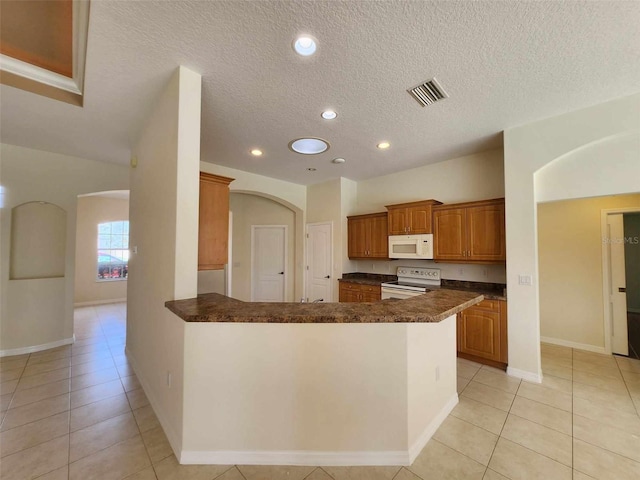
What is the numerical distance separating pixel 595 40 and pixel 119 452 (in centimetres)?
444

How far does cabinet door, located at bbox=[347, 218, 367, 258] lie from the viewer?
4816 millimetres

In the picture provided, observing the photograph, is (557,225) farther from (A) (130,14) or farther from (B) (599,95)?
(A) (130,14)

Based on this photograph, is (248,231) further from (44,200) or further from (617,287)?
(617,287)

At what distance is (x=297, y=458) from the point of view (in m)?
1.66

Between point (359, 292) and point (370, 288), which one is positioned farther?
point (359, 292)

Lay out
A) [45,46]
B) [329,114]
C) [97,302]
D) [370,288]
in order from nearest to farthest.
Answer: [45,46]
[329,114]
[370,288]
[97,302]

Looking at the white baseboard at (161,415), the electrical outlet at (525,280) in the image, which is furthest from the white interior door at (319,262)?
the white baseboard at (161,415)

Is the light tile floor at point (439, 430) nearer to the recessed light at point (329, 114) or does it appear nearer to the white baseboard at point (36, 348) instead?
the white baseboard at point (36, 348)

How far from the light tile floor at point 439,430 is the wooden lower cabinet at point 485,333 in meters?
0.17

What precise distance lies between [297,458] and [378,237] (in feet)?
11.6

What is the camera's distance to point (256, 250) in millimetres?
6027

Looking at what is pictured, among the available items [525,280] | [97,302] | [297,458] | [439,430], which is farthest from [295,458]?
[97,302]

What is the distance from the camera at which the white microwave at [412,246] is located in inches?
154

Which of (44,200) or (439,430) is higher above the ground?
(44,200)
